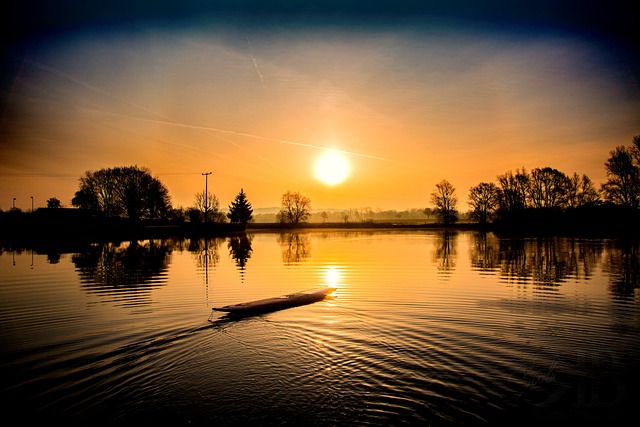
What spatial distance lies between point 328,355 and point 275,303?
284 inches

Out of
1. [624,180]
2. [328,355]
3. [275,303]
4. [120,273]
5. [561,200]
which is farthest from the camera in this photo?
[561,200]

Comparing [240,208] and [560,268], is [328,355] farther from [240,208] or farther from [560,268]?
[240,208]

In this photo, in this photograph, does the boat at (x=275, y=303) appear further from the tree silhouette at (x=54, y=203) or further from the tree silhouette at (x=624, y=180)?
the tree silhouette at (x=54, y=203)

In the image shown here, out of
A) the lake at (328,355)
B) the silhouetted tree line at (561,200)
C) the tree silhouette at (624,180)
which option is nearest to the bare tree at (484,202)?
the silhouetted tree line at (561,200)

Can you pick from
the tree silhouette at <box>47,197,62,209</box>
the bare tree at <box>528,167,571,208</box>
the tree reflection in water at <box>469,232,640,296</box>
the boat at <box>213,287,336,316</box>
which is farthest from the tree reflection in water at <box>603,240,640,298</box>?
the tree silhouette at <box>47,197,62,209</box>

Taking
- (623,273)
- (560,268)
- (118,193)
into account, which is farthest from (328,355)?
(118,193)

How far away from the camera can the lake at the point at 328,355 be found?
8484 millimetres

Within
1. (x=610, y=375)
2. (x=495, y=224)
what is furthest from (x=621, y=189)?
(x=610, y=375)

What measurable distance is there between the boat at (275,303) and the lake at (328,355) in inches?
23.5

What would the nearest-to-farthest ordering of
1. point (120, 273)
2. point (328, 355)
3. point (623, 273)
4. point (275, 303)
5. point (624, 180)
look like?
point (328, 355) → point (275, 303) → point (623, 273) → point (120, 273) → point (624, 180)

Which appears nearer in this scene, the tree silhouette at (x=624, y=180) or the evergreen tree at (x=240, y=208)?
the tree silhouette at (x=624, y=180)

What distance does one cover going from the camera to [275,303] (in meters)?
18.6

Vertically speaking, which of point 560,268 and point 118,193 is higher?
point 118,193

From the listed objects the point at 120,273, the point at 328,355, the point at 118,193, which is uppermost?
the point at 118,193
